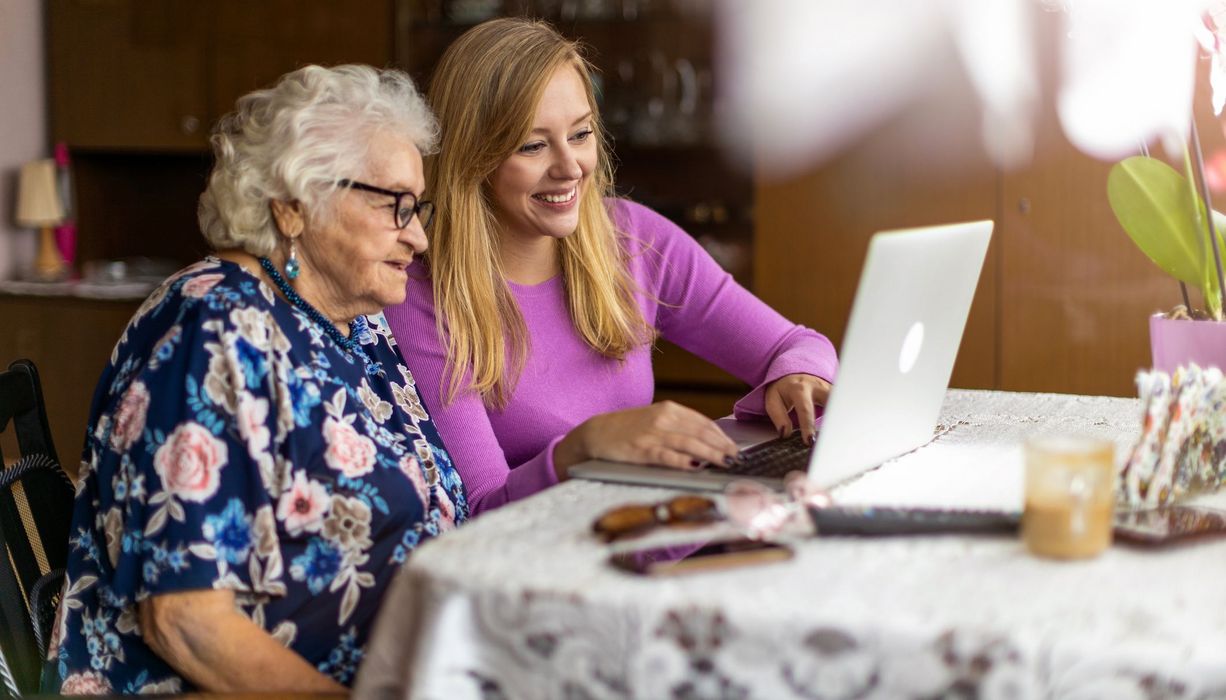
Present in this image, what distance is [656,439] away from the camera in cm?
142

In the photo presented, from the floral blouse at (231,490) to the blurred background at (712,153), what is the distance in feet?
7.65

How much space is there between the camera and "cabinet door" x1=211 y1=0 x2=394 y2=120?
13.7 ft

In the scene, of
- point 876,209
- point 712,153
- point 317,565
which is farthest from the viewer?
point 712,153

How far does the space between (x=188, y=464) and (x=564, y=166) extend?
828 mm

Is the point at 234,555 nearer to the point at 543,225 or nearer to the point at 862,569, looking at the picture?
the point at 862,569

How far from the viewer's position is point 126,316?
13.8ft

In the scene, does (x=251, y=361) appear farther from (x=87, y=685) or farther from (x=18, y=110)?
(x=18, y=110)

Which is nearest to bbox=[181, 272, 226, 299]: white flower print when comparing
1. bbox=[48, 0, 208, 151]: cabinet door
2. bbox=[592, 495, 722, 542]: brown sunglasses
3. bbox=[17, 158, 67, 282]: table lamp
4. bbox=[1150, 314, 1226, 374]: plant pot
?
bbox=[592, 495, 722, 542]: brown sunglasses

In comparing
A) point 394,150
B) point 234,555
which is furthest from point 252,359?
point 394,150

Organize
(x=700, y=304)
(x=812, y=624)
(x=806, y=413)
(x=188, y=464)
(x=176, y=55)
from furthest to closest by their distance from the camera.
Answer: (x=176, y=55) < (x=700, y=304) < (x=806, y=413) < (x=188, y=464) < (x=812, y=624)

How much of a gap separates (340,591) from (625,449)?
0.34 m

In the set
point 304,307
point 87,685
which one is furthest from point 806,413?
point 87,685

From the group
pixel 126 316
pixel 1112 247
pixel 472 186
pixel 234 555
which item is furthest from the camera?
pixel 126 316

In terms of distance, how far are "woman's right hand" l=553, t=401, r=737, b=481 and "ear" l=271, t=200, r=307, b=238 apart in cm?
40
